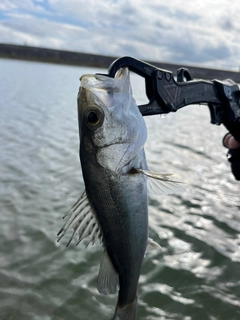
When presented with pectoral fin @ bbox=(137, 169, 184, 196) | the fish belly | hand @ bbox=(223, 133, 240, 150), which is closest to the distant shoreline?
hand @ bbox=(223, 133, 240, 150)

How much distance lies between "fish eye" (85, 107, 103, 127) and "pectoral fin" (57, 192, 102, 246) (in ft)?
1.54

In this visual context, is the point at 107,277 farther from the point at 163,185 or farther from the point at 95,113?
the point at 95,113

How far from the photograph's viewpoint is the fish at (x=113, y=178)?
7.27 ft

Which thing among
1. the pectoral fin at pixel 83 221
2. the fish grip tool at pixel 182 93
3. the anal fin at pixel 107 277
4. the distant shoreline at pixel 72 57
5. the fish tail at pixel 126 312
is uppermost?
the distant shoreline at pixel 72 57

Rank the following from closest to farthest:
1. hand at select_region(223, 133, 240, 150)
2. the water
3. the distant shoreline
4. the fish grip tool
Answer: the fish grip tool → the water → hand at select_region(223, 133, 240, 150) → the distant shoreline

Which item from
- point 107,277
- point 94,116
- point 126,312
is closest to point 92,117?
point 94,116

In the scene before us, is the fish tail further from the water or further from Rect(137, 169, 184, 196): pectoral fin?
the water

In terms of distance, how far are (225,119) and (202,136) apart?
10.3 m

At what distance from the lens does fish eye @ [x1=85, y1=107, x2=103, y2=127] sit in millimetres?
2215

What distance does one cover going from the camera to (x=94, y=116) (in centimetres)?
222

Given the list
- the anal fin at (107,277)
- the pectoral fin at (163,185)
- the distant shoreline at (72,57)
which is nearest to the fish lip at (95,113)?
the pectoral fin at (163,185)

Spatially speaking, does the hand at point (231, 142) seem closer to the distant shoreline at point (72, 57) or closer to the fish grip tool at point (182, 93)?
the fish grip tool at point (182, 93)

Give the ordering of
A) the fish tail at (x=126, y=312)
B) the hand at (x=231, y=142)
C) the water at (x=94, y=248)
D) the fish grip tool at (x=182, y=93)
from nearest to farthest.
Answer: the fish tail at (x=126, y=312) < the fish grip tool at (x=182, y=93) < the water at (x=94, y=248) < the hand at (x=231, y=142)

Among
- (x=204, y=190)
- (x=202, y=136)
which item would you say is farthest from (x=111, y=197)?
(x=202, y=136)
